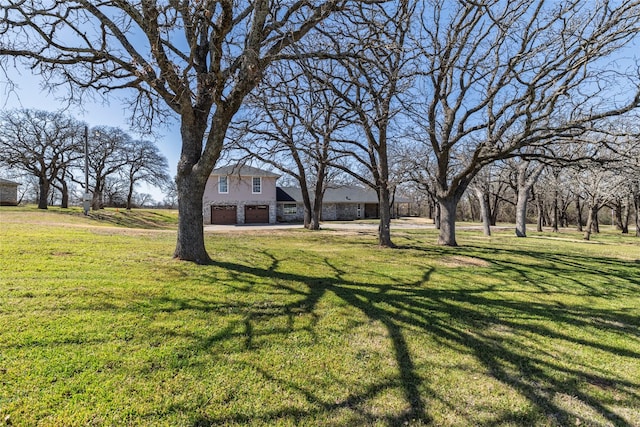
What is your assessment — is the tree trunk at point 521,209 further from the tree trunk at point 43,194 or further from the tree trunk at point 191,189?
the tree trunk at point 43,194

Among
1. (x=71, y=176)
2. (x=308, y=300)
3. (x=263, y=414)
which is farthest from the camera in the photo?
(x=71, y=176)

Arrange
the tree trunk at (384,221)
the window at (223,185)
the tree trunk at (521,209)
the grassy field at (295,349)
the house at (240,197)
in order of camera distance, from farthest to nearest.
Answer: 1. the window at (223,185)
2. the house at (240,197)
3. the tree trunk at (521,209)
4. the tree trunk at (384,221)
5. the grassy field at (295,349)

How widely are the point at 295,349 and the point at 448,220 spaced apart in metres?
11.6

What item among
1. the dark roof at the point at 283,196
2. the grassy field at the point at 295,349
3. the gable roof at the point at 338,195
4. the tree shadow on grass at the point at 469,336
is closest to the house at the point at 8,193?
the dark roof at the point at 283,196

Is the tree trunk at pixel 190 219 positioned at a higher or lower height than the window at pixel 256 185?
lower

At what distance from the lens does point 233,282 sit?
19.4 feet

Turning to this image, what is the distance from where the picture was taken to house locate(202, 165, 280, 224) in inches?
1155

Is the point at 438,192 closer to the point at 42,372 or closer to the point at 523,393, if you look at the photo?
the point at 523,393

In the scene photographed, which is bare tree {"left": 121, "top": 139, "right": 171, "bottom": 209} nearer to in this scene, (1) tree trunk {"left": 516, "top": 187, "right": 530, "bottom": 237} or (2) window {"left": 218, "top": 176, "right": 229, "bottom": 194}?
(2) window {"left": 218, "top": 176, "right": 229, "bottom": 194}

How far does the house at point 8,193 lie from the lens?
104 ft

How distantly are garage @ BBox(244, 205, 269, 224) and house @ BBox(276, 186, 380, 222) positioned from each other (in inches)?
115

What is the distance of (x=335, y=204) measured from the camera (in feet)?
135

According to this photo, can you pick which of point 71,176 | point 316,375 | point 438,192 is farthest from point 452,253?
point 71,176

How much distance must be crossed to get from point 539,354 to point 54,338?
5593 millimetres
